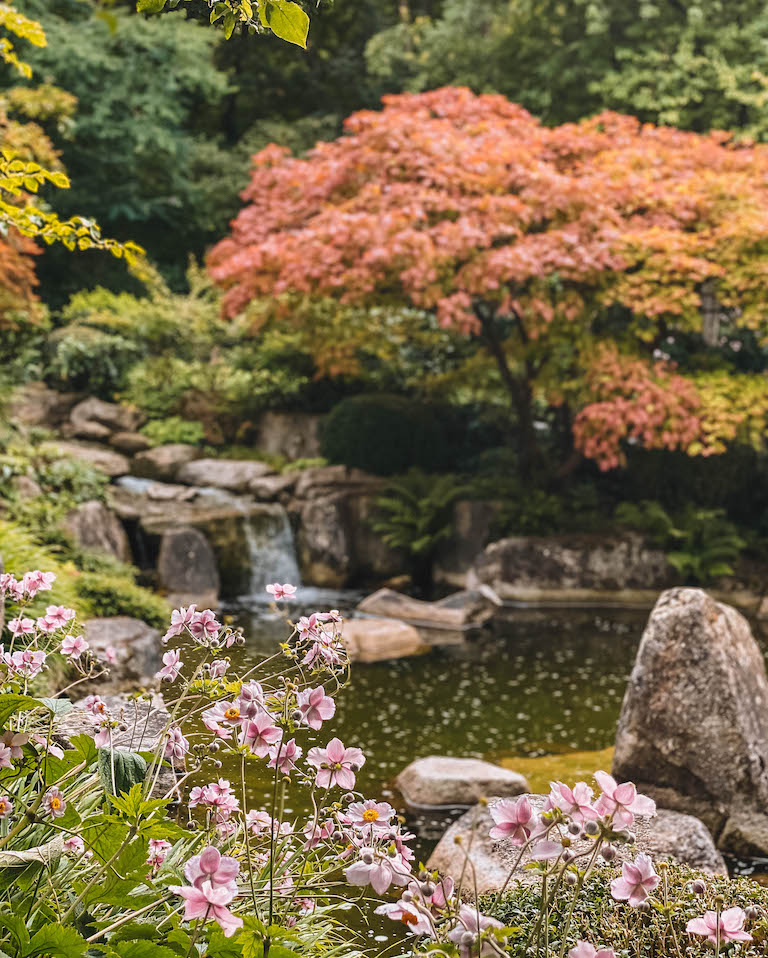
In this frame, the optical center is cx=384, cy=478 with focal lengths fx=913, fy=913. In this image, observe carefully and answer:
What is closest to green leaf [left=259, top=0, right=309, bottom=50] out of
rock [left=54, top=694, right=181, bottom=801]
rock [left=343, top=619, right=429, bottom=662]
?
rock [left=54, top=694, right=181, bottom=801]

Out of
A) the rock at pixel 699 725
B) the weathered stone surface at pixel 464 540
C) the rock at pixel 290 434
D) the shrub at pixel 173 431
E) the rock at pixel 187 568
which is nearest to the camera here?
the rock at pixel 699 725

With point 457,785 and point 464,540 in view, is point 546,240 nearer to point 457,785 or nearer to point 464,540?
point 464,540

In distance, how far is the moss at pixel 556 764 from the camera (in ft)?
18.0

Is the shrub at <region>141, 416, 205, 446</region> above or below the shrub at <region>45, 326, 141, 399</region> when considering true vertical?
below

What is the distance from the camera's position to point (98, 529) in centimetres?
980

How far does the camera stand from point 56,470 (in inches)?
384

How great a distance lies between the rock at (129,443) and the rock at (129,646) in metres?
6.76

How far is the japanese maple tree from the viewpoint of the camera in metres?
9.85

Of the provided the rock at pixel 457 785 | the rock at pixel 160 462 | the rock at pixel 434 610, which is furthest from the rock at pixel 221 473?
the rock at pixel 457 785

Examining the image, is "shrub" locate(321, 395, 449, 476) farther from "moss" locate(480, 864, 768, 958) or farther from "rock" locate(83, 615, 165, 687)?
"moss" locate(480, 864, 768, 958)

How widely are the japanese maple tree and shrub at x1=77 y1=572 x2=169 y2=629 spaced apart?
4.26m

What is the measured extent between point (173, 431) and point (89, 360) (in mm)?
2029

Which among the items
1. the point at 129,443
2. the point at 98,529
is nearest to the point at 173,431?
the point at 129,443

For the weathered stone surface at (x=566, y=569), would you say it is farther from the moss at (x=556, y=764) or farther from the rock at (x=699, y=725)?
the rock at (x=699, y=725)
